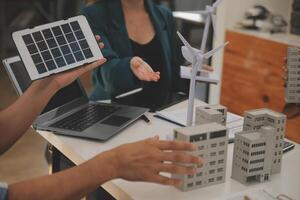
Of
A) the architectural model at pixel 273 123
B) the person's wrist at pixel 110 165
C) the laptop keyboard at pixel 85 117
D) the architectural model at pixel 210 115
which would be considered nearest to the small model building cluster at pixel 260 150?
the architectural model at pixel 273 123

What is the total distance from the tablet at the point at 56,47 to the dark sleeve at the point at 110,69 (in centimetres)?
36

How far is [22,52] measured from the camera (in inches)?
50.7

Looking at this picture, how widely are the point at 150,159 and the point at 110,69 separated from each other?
0.88 m

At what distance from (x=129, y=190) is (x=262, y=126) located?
0.39 metres

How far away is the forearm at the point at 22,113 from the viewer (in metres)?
1.31

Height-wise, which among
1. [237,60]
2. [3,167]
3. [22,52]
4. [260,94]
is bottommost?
[3,167]

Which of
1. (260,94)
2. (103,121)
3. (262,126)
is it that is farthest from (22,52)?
(260,94)

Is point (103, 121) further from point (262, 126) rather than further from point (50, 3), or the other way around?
point (50, 3)

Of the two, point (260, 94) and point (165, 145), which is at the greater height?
point (165, 145)

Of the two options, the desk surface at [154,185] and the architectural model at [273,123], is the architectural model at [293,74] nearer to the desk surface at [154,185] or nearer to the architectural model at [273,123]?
the desk surface at [154,185]

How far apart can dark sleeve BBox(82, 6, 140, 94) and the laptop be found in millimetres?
173

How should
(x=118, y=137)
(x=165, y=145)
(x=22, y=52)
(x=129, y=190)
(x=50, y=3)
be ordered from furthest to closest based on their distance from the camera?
(x=50, y=3) → (x=118, y=137) → (x=22, y=52) → (x=129, y=190) → (x=165, y=145)

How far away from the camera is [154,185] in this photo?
1.12 metres

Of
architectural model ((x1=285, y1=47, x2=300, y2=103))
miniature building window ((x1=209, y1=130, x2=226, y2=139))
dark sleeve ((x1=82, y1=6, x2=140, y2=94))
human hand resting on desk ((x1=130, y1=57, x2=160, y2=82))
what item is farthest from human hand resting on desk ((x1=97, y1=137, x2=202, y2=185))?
dark sleeve ((x1=82, y1=6, x2=140, y2=94))
